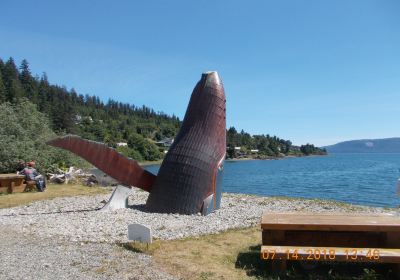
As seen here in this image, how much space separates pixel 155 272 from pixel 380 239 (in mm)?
3491

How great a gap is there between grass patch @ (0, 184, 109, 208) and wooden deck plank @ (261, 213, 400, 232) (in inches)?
438

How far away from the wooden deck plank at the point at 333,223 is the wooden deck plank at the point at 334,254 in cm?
31

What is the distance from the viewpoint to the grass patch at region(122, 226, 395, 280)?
6277mm

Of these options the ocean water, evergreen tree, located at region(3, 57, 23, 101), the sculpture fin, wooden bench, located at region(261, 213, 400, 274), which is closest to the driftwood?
the sculpture fin

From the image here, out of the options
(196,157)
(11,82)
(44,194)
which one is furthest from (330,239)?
(11,82)

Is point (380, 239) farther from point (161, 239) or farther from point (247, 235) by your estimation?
point (161, 239)

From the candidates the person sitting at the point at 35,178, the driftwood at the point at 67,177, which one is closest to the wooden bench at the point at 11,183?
the person sitting at the point at 35,178

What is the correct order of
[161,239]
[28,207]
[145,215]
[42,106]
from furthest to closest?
[42,106] < [28,207] < [145,215] < [161,239]

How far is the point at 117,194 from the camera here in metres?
12.5

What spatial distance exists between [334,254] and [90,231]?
5668 mm

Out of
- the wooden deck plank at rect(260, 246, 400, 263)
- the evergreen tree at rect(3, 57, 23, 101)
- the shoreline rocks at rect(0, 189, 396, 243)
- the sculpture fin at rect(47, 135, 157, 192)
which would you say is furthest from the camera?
the evergreen tree at rect(3, 57, 23, 101)

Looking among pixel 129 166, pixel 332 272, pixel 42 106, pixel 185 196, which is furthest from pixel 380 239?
pixel 42 106
